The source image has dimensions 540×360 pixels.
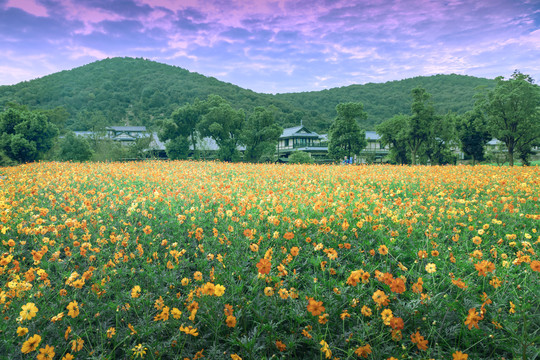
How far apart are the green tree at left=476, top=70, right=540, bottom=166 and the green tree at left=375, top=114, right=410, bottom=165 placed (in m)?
11.1

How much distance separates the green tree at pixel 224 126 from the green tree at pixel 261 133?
1182mm

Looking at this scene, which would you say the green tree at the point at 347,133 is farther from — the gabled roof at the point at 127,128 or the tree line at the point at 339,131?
the gabled roof at the point at 127,128

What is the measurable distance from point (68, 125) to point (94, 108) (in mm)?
6949

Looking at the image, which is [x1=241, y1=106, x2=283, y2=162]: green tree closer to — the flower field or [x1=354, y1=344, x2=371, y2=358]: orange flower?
the flower field

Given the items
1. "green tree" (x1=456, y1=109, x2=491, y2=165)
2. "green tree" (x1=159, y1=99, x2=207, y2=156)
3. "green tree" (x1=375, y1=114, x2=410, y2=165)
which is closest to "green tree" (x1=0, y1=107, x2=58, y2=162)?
"green tree" (x1=159, y1=99, x2=207, y2=156)

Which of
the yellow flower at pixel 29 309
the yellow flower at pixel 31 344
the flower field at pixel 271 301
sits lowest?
the flower field at pixel 271 301

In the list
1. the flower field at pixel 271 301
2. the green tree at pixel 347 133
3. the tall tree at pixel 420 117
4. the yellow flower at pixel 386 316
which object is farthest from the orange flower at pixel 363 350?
the tall tree at pixel 420 117

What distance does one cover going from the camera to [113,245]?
4090mm

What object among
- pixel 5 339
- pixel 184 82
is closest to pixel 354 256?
pixel 5 339

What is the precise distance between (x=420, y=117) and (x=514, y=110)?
7845mm

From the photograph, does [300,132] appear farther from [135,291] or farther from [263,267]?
[263,267]

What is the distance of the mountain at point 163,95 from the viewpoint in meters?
59.4

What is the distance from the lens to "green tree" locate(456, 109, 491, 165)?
31722mm

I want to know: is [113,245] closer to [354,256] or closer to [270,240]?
[270,240]
